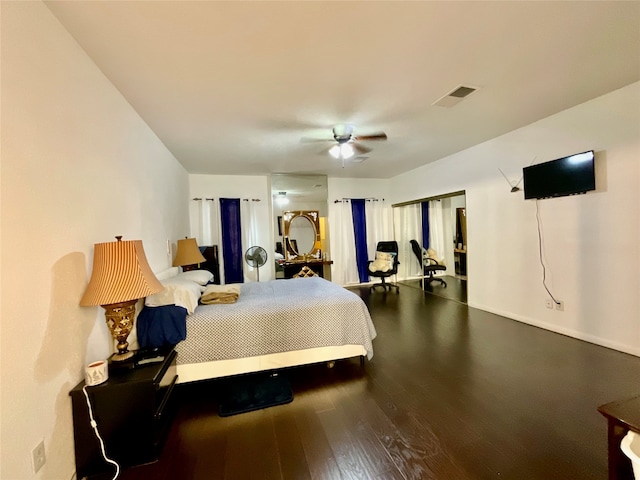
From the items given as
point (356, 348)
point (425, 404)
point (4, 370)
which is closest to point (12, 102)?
point (4, 370)

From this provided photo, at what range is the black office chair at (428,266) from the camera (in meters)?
5.84

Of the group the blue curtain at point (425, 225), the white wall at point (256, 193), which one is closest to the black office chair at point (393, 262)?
the blue curtain at point (425, 225)

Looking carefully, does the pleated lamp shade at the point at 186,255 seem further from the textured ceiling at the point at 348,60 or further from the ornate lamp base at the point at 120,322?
the ornate lamp base at the point at 120,322

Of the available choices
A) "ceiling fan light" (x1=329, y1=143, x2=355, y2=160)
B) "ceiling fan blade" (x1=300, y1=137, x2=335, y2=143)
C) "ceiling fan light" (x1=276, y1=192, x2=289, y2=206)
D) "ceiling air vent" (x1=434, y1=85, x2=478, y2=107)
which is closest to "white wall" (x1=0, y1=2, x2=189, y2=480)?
"ceiling fan blade" (x1=300, y1=137, x2=335, y2=143)

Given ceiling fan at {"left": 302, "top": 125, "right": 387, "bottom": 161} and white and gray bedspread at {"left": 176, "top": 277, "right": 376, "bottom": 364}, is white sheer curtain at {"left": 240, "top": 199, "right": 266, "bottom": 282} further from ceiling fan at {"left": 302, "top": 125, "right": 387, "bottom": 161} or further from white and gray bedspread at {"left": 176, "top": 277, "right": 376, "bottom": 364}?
white and gray bedspread at {"left": 176, "top": 277, "right": 376, "bottom": 364}

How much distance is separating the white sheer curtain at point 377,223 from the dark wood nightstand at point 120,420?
524cm

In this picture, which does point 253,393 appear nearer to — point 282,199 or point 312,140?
point 312,140

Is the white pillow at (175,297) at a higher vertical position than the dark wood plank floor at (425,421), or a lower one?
higher

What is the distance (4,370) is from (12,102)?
1077 mm

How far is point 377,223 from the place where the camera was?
6.44 meters

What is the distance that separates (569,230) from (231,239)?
5.12 meters

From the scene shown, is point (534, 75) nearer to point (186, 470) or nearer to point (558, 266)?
point (558, 266)

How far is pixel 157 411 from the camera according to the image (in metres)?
1.61

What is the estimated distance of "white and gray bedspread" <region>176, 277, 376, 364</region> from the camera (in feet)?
7.22
